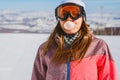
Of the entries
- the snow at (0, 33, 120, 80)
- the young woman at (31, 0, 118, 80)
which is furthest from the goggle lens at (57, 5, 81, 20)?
the snow at (0, 33, 120, 80)

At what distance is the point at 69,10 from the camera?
1283mm

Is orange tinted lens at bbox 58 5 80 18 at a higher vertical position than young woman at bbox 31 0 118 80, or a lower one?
higher

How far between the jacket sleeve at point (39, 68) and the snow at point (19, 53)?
1.24 metres

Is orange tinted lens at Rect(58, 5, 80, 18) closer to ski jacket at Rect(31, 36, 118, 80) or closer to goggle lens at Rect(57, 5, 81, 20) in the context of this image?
goggle lens at Rect(57, 5, 81, 20)

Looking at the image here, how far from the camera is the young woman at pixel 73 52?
123 cm

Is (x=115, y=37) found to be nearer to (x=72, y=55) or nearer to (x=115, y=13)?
(x=115, y=13)

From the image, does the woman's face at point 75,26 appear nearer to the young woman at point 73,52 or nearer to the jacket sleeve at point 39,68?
the young woman at point 73,52

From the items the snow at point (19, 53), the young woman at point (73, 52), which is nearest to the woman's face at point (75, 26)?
the young woman at point (73, 52)

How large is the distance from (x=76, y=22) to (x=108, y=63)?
0.67ft

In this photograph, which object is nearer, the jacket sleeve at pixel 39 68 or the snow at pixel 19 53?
the jacket sleeve at pixel 39 68

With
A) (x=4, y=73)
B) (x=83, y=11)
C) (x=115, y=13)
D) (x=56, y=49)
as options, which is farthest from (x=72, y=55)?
(x=4, y=73)

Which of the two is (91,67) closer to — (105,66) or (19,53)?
(105,66)

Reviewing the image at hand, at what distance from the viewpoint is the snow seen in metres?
2.65

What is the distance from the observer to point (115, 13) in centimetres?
245
